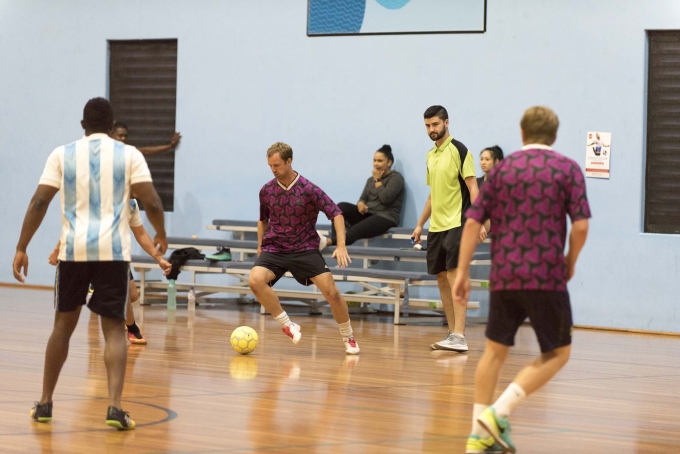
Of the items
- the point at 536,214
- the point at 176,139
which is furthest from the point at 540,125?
the point at 176,139

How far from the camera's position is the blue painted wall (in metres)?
11.0

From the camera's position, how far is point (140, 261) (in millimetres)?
12312

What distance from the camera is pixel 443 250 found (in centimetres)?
846

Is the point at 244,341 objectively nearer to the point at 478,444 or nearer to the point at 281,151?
the point at 281,151

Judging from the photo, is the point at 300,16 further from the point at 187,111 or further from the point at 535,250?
the point at 535,250

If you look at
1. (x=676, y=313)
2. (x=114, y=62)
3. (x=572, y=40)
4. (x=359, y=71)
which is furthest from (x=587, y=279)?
(x=114, y=62)

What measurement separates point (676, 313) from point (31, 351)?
21.9 feet

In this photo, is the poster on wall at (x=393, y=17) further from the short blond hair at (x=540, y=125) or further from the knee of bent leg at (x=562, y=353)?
the knee of bent leg at (x=562, y=353)

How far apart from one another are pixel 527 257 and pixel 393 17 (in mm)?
8468

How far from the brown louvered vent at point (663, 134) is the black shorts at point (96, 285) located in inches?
299

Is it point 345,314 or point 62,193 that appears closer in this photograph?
point 62,193

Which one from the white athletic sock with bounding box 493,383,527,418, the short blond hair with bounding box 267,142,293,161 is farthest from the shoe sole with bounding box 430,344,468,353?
the white athletic sock with bounding box 493,383,527,418

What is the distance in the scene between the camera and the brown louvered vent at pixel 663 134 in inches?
427

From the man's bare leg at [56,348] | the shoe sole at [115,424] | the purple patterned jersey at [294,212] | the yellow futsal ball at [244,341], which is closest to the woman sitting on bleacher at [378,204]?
the purple patterned jersey at [294,212]
